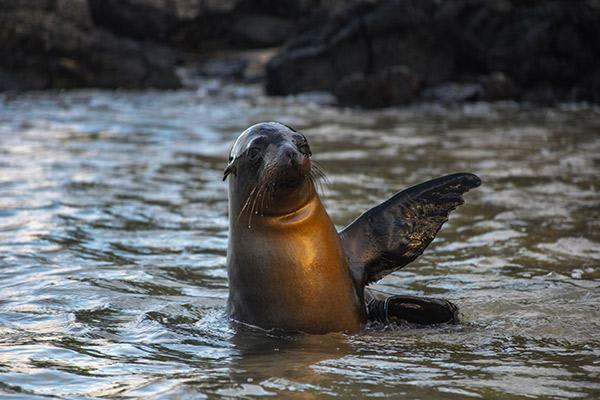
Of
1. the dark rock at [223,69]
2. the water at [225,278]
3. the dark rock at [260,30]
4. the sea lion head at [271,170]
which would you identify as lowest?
the water at [225,278]

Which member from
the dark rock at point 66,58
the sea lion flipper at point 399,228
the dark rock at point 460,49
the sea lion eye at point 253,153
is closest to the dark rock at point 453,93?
the dark rock at point 460,49

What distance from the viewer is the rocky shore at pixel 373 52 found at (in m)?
20.9

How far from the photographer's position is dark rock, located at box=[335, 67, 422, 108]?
20.0 metres

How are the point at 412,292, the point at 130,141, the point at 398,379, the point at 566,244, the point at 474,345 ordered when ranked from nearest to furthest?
1. the point at 398,379
2. the point at 474,345
3. the point at 412,292
4. the point at 566,244
5. the point at 130,141

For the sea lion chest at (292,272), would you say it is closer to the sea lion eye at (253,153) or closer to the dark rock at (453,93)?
the sea lion eye at (253,153)

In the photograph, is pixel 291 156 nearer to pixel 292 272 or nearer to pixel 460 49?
pixel 292 272

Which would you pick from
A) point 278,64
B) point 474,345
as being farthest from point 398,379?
point 278,64

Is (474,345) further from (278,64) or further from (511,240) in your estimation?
(278,64)

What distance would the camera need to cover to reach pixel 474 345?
5.30 meters

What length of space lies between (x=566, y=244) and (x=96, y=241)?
3.55 metres

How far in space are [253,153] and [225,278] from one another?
1980mm

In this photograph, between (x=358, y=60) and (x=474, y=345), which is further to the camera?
(x=358, y=60)

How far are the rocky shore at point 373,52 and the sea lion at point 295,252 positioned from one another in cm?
1432

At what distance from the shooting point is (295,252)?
5453mm
